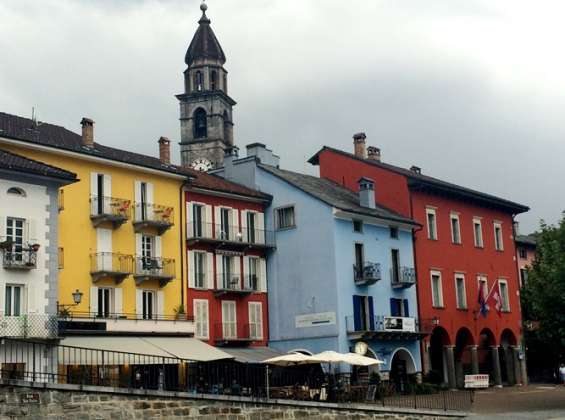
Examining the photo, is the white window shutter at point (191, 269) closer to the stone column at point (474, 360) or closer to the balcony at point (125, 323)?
the balcony at point (125, 323)

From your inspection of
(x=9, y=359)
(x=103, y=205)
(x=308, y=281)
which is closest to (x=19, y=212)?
(x=9, y=359)

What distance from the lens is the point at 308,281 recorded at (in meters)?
Answer: 46.6

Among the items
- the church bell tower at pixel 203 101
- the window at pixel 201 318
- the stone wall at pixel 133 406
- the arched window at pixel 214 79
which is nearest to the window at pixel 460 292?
the window at pixel 201 318

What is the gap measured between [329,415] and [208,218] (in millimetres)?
17004

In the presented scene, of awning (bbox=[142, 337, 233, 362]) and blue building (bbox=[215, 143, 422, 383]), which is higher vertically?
blue building (bbox=[215, 143, 422, 383])

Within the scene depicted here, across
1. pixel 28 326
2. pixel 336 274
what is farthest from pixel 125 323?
pixel 336 274

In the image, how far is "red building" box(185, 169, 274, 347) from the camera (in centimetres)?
4378

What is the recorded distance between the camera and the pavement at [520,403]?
34125mm

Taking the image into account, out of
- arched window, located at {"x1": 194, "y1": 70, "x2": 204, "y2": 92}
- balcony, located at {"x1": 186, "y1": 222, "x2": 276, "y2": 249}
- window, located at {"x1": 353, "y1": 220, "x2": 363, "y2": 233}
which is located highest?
arched window, located at {"x1": 194, "y1": 70, "x2": 204, "y2": 92}

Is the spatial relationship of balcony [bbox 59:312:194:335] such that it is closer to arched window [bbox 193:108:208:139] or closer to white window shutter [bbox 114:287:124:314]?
white window shutter [bbox 114:287:124:314]

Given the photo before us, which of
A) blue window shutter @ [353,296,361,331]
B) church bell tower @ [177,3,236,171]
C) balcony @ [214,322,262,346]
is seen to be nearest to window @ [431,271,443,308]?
blue window shutter @ [353,296,361,331]

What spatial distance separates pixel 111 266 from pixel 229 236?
26.0 feet

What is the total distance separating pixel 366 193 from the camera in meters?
50.0

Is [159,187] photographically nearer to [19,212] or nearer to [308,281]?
[308,281]
